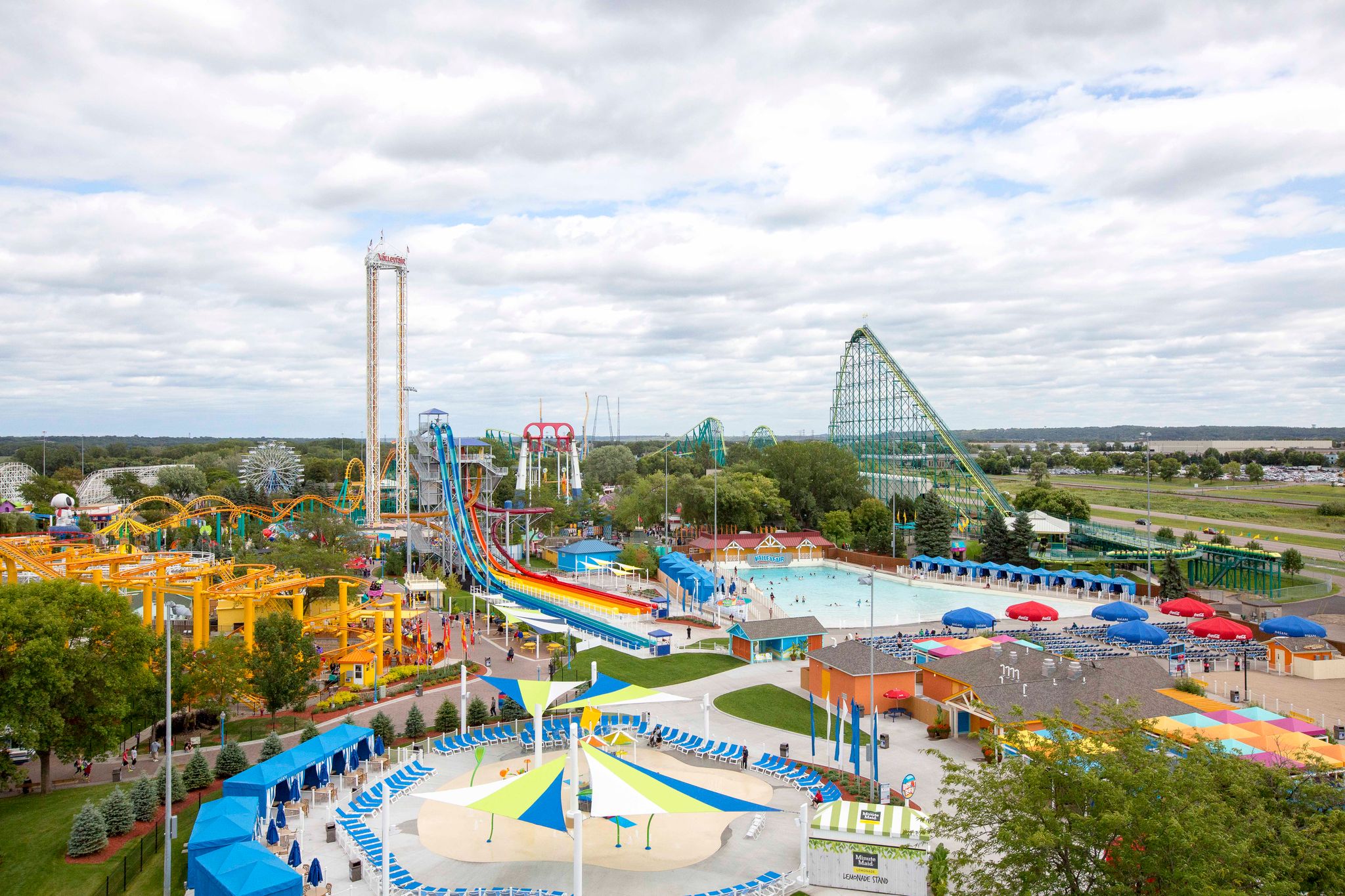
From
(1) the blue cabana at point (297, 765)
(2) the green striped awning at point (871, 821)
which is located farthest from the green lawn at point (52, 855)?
(2) the green striped awning at point (871, 821)

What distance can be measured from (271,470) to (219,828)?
7828cm

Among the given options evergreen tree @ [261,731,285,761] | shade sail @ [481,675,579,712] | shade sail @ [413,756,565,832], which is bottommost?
evergreen tree @ [261,731,285,761]

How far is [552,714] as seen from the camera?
2722 centimetres

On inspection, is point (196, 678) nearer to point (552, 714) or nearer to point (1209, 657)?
point (552, 714)

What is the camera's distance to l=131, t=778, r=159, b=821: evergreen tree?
1850 centimetres

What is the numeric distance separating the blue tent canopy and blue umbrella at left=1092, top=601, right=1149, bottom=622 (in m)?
3.24

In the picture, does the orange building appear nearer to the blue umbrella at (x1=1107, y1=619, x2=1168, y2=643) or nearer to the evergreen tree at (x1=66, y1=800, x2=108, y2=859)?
the blue umbrella at (x1=1107, y1=619, x2=1168, y2=643)

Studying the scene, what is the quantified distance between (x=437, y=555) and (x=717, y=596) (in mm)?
21568

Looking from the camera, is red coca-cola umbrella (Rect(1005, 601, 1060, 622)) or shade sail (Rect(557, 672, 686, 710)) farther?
red coca-cola umbrella (Rect(1005, 601, 1060, 622))

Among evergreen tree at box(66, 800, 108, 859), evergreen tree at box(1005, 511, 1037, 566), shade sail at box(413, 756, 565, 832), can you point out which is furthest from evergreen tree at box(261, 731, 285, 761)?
evergreen tree at box(1005, 511, 1037, 566)

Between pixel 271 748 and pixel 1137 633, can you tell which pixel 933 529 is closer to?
pixel 1137 633

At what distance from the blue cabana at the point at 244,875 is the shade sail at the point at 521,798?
237 centimetres

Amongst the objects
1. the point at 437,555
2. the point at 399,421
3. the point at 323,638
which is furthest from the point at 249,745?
the point at 399,421

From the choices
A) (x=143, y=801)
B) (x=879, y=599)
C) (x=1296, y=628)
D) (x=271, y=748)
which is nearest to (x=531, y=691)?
(x=271, y=748)
